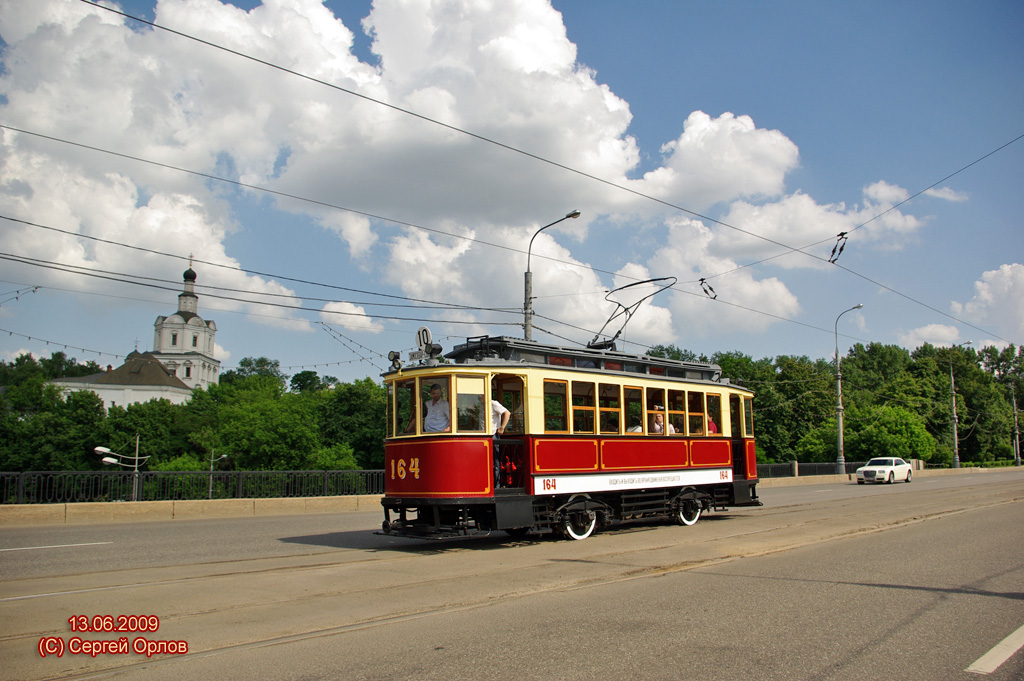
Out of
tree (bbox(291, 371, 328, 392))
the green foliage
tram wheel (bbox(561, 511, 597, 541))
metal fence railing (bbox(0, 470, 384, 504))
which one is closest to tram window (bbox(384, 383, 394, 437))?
tram wheel (bbox(561, 511, 597, 541))

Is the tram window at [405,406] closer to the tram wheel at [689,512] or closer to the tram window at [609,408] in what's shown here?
the tram window at [609,408]

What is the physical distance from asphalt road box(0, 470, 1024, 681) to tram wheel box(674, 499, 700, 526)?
2.36m

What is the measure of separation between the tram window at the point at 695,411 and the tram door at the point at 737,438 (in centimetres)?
131

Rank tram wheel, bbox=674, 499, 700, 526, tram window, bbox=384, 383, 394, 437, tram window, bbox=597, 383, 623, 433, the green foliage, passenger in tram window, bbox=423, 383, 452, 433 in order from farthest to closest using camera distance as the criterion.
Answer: the green foliage, tram wheel, bbox=674, 499, 700, 526, tram window, bbox=597, 383, 623, 433, tram window, bbox=384, 383, 394, 437, passenger in tram window, bbox=423, 383, 452, 433

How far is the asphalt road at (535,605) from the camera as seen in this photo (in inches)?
194

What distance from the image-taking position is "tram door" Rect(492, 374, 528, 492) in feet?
38.5

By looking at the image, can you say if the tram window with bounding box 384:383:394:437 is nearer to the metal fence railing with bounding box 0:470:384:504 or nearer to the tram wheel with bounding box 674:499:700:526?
the tram wheel with bounding box 674:499:700:526

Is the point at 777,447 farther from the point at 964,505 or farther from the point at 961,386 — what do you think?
the point at 964,505

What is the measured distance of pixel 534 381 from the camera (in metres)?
12.1

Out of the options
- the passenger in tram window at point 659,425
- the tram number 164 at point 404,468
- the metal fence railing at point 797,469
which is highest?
the passenger in tram window at point 659,425

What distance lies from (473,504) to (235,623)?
518 centimetres

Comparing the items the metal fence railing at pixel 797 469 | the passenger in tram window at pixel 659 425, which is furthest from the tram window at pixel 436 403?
the metal fence railing at pixel 797 469

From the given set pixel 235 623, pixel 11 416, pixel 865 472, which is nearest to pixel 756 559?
pixel 235 623

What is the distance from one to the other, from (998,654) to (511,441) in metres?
7.62
